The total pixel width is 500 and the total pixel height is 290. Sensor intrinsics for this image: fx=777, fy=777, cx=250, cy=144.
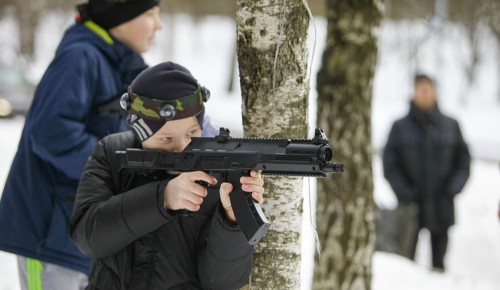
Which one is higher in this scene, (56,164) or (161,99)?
(161,99)

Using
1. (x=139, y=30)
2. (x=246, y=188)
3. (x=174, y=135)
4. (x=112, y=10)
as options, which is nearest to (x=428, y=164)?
(x=139, y=30)

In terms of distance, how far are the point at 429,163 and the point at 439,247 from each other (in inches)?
31.6

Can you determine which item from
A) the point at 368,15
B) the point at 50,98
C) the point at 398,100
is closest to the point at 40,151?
the point at 50,98

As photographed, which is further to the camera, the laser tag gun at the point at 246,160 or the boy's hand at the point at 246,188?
the boy's hand at the point at 246,188

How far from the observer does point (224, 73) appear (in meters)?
A: 36.9

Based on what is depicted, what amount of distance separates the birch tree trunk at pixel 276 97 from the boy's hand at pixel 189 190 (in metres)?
0.54

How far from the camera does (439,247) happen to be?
7.16 metres

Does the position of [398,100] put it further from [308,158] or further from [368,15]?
[308,158]

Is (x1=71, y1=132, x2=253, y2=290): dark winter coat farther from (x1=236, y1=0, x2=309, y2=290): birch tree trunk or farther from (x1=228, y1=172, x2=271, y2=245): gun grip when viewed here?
(x1=236, y1=0, x2=309, y2=290): birch tree trunk

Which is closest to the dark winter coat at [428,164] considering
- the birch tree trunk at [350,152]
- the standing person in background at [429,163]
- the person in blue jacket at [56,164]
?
the standing person in background at [429,163]

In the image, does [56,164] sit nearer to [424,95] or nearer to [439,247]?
[424,95]

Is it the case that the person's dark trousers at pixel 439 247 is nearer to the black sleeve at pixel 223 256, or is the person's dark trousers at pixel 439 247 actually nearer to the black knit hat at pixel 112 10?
the black knit hat at pixel 112 10

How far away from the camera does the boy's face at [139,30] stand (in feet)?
12.2

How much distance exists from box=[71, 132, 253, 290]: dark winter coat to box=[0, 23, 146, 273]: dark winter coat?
745 millimetres
